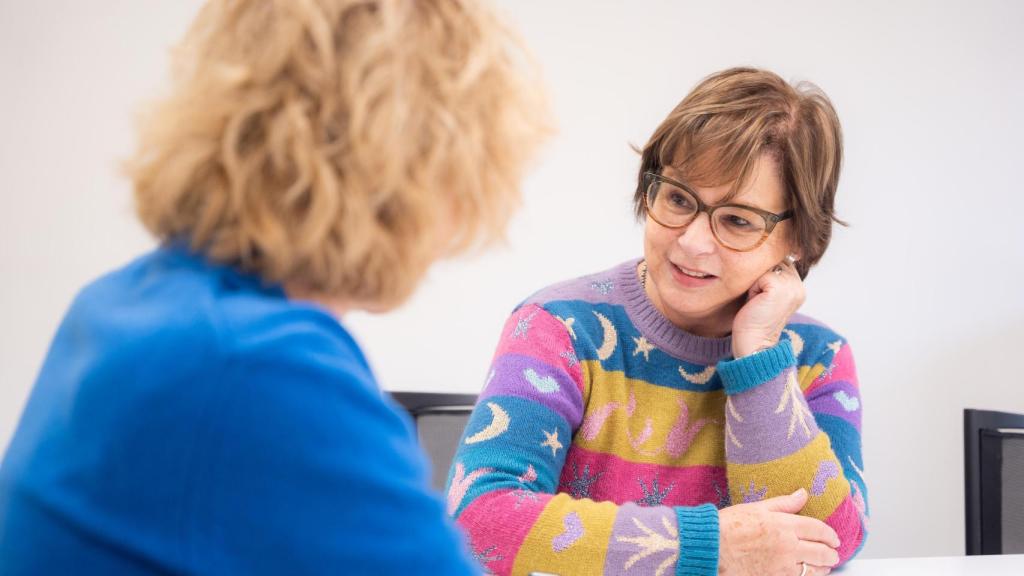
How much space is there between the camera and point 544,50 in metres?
2.82

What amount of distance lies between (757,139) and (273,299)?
2.91 ft

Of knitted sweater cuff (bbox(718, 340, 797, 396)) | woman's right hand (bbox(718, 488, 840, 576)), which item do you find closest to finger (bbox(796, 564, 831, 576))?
woman's right hand (bbox(718, 488, 840, 576))

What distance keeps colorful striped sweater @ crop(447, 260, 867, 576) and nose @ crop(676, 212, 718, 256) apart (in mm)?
135

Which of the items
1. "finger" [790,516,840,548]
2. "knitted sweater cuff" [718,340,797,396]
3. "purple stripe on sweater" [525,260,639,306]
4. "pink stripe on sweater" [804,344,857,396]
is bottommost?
"finger" [790,516,840,548]

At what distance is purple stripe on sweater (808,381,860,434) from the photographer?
1408mm

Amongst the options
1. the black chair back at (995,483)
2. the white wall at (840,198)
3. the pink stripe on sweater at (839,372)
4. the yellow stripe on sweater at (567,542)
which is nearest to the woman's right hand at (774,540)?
the yellow stripe on sweater at (567,542)

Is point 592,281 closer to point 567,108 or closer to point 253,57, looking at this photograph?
point 253,57

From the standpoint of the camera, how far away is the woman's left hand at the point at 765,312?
1.36 metres

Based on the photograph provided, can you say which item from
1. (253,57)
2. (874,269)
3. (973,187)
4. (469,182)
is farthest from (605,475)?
(973,187)

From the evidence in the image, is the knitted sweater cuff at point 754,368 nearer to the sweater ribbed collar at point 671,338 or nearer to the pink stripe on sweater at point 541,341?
the sweater ribbed collar at point 671,338

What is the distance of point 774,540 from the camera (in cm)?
116

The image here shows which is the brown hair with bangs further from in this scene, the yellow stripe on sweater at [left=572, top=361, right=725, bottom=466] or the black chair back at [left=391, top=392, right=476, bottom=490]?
the black chair back at [left=391, top=392, right=476, bottom=490]

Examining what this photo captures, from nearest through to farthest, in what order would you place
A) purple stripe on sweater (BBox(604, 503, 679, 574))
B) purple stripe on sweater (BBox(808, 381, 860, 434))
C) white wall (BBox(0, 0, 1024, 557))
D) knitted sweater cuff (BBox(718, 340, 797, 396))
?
purple stripe on sweater (BBox(604, 503, 679, 574)) < knitted sweater cuff (BBox(718, 340, 797, 396)) < purple stripe on sweater (BBox(808, 381, 860, 434)) < white wall (BBox(0, 0, 1024, 557))

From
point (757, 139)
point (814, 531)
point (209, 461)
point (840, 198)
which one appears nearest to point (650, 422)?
point (814, 531)
